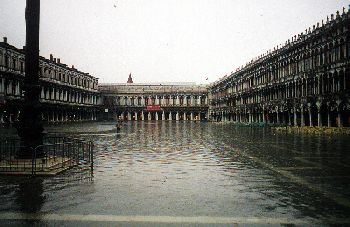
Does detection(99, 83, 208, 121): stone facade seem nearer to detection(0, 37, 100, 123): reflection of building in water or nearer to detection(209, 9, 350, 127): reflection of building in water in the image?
detection(0, 37, 100, 123): reflection of building in water

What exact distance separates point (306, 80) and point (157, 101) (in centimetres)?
8237

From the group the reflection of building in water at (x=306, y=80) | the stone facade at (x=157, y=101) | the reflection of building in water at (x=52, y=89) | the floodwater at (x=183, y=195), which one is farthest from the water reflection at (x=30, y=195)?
the stone facade at (x=157, y=101)

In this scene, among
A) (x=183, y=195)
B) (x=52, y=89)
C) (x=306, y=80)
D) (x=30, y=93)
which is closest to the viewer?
(x=183, y=195)

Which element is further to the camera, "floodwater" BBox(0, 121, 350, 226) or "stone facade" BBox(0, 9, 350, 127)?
"stone facade" BBox(0, 9, 350, 127)

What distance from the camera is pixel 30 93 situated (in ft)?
41.1

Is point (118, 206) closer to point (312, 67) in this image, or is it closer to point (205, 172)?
point (205, 172)

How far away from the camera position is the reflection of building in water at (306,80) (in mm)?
38625

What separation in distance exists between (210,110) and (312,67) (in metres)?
74.4

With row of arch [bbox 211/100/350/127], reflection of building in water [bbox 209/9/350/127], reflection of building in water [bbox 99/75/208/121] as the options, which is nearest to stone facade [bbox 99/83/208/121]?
reflection of building in water [bbox 99/75/208/121]

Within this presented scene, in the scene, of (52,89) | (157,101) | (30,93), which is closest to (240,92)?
(52,89)

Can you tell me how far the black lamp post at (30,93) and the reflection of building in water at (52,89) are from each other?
41.6m

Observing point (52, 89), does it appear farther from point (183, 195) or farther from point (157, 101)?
point (183, 195)

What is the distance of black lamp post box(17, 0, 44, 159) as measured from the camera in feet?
40.9

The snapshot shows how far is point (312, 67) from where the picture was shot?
148ft
